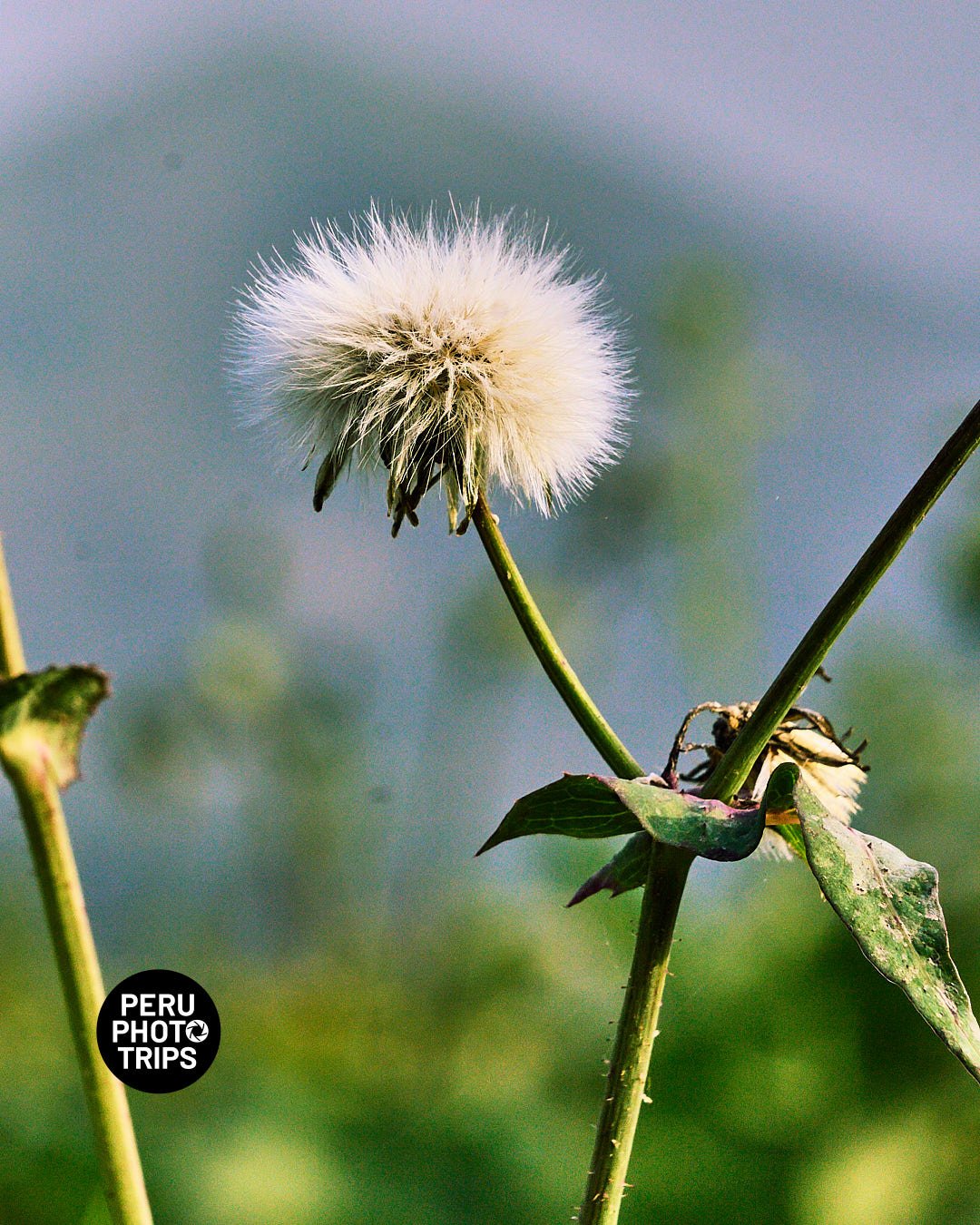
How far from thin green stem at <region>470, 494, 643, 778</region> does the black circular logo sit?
171mm

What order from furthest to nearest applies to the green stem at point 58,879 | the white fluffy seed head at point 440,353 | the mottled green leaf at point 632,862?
the white fluffy seed head at point 440,353 → the mottled green leaf at point 632,862 → the green stem at point 58,879

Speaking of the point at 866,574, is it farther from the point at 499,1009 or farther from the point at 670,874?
the point at 499,1009

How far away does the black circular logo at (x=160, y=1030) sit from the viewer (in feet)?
1.25

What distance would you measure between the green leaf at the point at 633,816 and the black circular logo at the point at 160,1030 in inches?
5.5

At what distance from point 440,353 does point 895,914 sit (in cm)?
30

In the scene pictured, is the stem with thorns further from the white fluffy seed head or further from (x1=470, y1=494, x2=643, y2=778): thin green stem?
the white fluffy seed head

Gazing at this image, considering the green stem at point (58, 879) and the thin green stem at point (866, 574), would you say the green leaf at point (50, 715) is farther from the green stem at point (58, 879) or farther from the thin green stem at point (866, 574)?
the thin green stem at point (866, 574)

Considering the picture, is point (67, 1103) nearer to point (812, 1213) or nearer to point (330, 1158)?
point (330, 1158)

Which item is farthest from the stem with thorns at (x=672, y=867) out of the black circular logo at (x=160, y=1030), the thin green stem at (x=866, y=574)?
the black circular logo at (x=160, y=1030)

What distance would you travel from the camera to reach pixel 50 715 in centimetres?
24

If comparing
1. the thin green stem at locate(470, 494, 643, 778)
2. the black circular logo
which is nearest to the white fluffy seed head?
the thin green stem at locate(470, 494, 643, 778)

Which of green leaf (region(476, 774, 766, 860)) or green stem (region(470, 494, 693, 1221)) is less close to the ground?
green leaf (region(476, 774, 766, 860))

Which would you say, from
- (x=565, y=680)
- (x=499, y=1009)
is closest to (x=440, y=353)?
(x=565, y=680)

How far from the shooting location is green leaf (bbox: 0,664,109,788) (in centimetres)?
24
